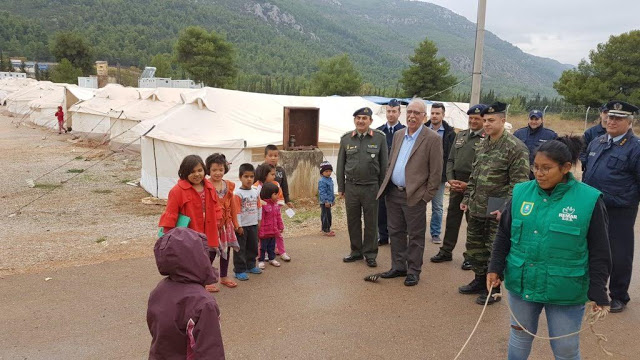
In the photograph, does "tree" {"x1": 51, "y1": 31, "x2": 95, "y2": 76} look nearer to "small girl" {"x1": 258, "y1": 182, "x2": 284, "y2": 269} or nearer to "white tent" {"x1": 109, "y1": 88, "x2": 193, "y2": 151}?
"white tent" {"x1": 109, "y1": 88, "x2": 193, "y2": 151}

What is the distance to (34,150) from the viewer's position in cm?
1844

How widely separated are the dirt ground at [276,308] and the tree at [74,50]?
62.5m

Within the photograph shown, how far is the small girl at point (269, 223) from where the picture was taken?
5.23 metres

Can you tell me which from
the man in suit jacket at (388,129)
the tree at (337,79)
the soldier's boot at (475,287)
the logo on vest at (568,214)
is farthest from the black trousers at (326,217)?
the tree at (337,79)

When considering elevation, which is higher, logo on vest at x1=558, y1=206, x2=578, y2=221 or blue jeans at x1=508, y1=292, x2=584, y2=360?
logo on vest at x1=558, y1=206, x2=578, y2=221

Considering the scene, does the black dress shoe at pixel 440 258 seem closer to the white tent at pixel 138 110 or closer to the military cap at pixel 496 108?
the military cap at pixel 496 108

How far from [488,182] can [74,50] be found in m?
67.7

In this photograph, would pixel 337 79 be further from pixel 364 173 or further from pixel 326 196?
pixel 364 173

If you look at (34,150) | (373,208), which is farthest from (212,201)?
(34,150)

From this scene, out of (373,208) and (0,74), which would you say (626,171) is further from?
(0,74)

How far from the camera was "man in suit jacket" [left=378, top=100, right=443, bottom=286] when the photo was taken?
15.2 ft

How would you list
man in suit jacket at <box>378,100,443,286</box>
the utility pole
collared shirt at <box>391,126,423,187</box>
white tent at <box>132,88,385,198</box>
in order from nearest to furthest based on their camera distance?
man in suit jacket at <box>378,100,443,286</box>
collared shirt at <box>391,126,423,187</box>
the utility pole
white tent at <box>132,88,385,198</box>

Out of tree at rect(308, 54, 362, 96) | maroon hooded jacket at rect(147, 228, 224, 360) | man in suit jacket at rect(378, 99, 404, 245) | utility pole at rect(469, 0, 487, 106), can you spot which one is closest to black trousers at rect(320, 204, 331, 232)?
man in suit jacket at rect(378, 99, 404, 245)

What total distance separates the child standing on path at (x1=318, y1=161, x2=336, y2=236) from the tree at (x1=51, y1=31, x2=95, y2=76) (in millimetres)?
63249
